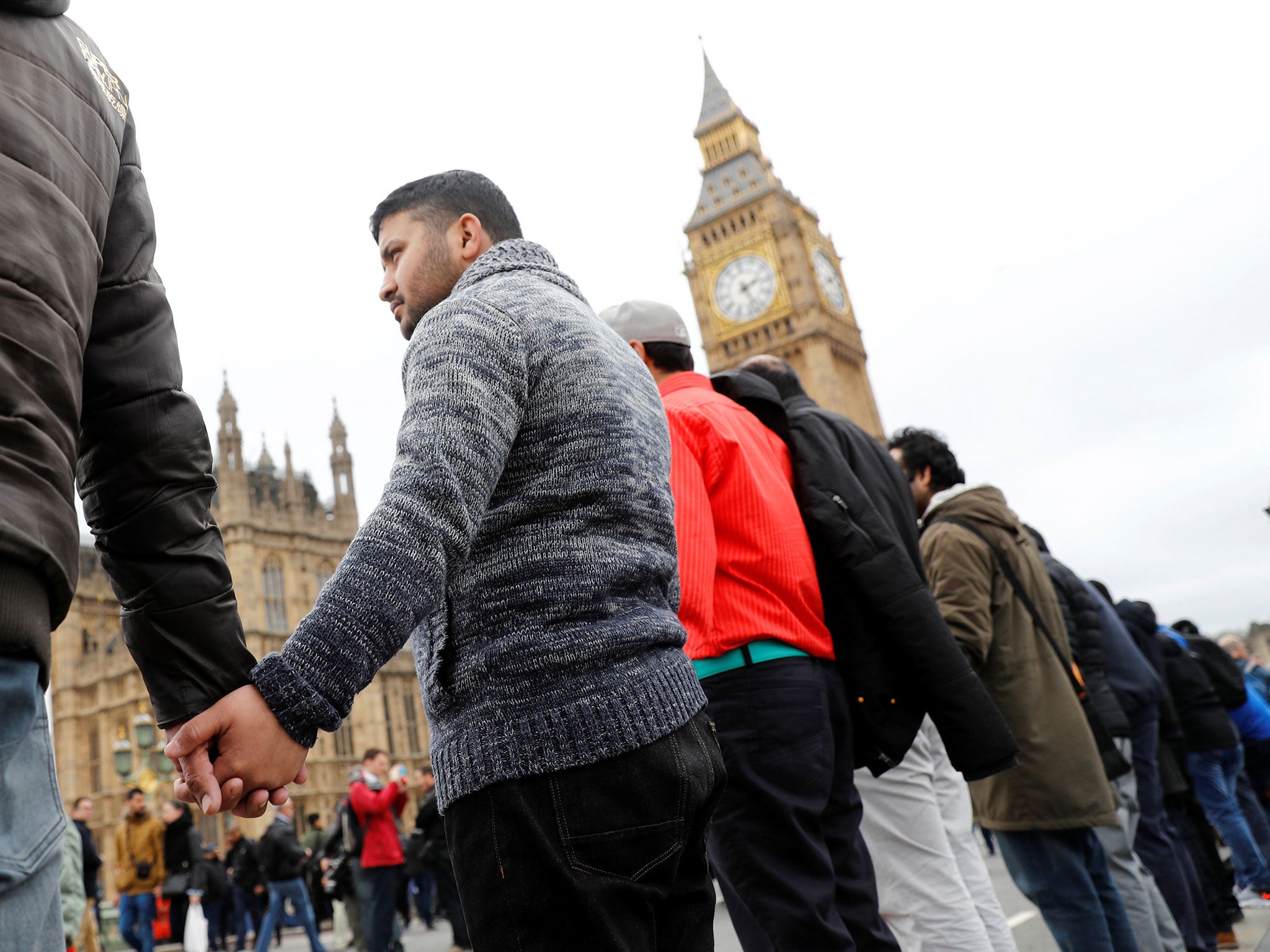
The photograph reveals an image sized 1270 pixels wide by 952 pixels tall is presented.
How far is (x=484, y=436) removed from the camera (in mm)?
1438

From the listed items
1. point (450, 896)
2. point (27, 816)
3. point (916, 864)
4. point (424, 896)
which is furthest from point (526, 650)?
point (424, 896)

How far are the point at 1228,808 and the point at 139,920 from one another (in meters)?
9.35

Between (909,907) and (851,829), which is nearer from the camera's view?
(851,829)

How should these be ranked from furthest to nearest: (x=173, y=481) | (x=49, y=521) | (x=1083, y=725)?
1. (x=1083, y=725)
2. (x=173, y=481)
3. (x=49, y=521)

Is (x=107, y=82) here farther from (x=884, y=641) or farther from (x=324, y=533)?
(x=324, y=533)

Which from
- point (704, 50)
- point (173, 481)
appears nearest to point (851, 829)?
point (173, 481)

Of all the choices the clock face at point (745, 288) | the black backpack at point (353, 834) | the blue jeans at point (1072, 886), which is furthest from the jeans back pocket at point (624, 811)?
the clock face at point (745, 288)

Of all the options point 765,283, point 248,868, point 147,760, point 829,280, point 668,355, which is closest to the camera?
point 668,355

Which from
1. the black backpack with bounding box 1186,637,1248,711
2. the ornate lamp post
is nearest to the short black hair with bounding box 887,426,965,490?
the black backpack with bounding box 1186,637,1248,711

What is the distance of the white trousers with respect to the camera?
2789 millimetres

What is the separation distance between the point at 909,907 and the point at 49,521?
8.16ft

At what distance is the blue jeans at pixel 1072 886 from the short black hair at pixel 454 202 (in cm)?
255

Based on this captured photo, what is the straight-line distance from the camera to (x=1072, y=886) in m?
3.31

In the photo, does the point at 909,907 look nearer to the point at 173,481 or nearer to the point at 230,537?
the point at 173,481
